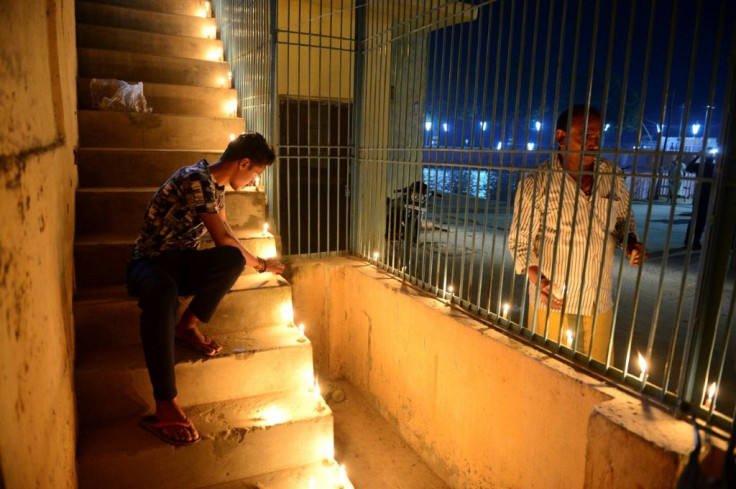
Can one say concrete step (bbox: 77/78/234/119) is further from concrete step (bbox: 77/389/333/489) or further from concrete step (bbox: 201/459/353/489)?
concrete step (bbox: 201/459/353/489)

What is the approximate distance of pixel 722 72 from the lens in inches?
97.0

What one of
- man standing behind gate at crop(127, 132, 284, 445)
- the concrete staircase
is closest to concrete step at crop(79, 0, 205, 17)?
the concrete staircase

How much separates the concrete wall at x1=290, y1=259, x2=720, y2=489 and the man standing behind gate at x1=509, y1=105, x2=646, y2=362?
1.15 feet

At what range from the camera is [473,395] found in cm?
338

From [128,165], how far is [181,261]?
2.01 metres

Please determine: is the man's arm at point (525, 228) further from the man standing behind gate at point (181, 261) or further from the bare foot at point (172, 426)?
the bare foot at point (172, 426)

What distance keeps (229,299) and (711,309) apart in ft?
10.4

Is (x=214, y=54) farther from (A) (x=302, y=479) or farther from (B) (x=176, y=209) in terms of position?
(A) (x=302, y=479)

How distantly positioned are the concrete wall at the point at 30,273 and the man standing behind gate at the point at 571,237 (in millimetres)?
2498

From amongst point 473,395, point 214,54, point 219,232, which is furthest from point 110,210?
point 473,395

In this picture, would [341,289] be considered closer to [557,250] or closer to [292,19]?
[557,250]

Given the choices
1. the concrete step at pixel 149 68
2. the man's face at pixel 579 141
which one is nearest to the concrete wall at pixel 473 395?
the man's face at pixel 579 141

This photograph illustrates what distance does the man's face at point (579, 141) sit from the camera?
2.78 m

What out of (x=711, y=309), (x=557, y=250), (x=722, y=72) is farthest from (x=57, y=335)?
(x=722, y=72)
